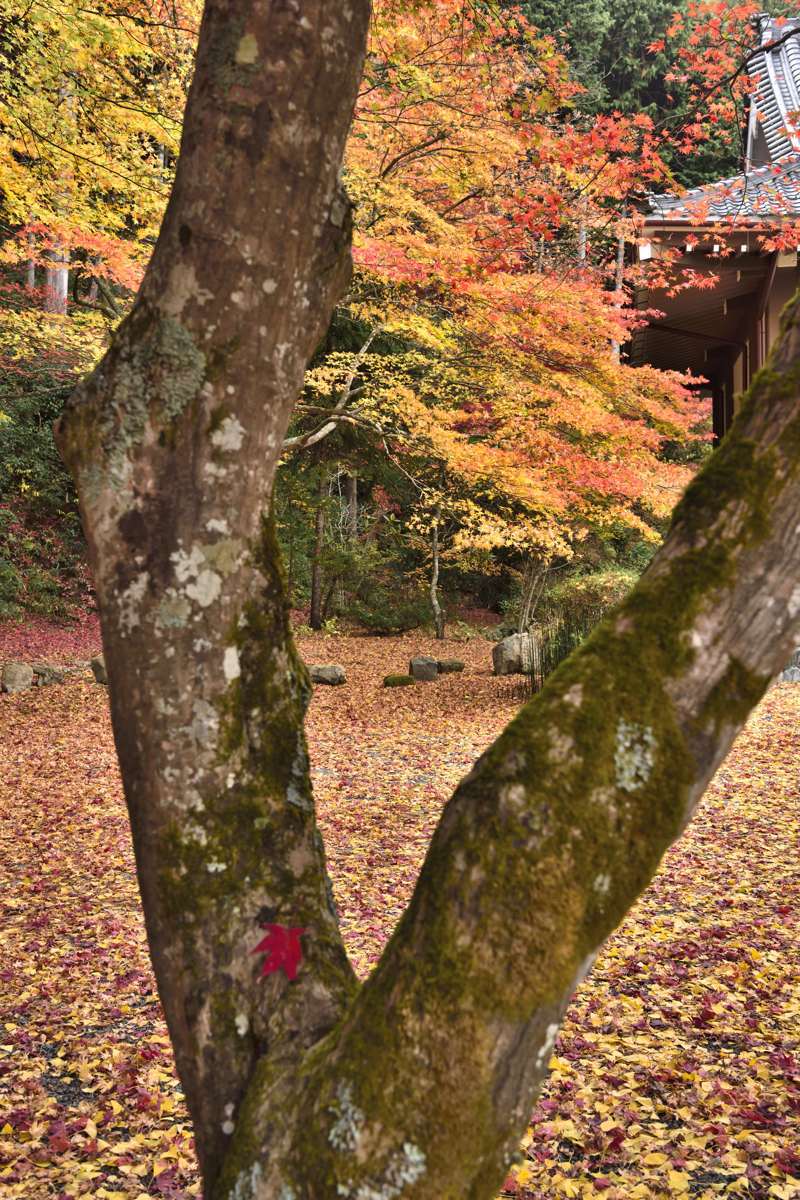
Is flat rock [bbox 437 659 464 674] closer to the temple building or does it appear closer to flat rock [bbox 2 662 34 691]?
the temple building

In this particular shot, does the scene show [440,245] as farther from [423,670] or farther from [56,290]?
[56,290]

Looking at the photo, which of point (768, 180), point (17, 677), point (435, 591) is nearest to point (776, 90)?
point (768, 180)

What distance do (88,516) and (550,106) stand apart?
11.7 feet

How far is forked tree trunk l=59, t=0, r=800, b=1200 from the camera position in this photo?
3.97 feet

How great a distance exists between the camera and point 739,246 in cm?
905

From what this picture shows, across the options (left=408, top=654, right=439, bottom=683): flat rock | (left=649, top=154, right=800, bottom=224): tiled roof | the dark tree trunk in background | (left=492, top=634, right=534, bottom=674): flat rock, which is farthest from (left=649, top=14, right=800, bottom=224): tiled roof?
the dark tree trunk in background

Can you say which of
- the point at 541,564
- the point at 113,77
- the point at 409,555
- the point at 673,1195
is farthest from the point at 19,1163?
the point at 409,555

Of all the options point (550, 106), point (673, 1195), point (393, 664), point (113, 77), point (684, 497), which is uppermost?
point (113, 77)

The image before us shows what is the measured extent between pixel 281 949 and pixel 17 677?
10.9m

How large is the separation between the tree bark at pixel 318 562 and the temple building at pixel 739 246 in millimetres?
6676

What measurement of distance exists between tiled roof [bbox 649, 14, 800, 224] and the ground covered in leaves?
5406mm

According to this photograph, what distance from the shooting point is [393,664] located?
1463 centimetres

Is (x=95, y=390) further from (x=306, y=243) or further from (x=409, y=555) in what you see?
(x=409, y=555)

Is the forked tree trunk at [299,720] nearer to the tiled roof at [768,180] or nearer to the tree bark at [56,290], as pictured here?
the tiled roof at [768,180]
